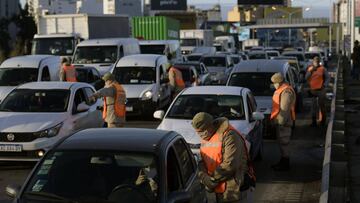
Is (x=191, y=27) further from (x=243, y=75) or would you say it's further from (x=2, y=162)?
(x=2, y=162)

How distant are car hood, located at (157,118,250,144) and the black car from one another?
4.12 m

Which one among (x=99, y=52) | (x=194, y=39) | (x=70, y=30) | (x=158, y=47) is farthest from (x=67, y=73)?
(x=194, y=39)

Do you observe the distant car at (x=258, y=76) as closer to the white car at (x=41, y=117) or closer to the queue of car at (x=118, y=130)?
the queue of car at (x=118, y=130)

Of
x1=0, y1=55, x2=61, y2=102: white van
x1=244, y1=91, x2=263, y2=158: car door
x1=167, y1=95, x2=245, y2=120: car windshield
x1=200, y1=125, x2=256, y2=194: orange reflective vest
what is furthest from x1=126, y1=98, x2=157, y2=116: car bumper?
x1=200, y1=125, x2=256, y2=194: orange reflective vest

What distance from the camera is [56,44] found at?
93.3 ft

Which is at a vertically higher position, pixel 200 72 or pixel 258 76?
pixel 258 76

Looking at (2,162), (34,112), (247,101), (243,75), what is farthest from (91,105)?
(243,75)

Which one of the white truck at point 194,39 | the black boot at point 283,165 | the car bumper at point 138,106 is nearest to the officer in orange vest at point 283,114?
the black boot at point 283,165

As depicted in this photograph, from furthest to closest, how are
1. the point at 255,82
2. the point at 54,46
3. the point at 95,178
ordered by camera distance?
1. the point at 54,46
2. the point at 255,82
3. the point at 95,178

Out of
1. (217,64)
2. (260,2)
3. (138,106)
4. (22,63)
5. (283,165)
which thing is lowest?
(283,165)

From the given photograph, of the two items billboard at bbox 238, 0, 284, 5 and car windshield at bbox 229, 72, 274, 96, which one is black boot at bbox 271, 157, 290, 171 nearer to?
car windshield at bbox 229, 72, 274, 96

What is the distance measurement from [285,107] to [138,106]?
307 inches

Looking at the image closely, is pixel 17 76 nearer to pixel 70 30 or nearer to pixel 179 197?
pixel 70 30

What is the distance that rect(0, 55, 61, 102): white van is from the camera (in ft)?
61.2
